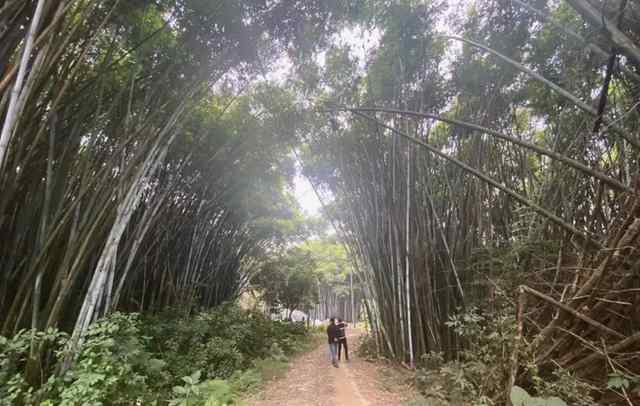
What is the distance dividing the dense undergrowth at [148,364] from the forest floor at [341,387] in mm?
310

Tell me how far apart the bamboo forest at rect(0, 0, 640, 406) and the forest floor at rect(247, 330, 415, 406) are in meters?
0.05

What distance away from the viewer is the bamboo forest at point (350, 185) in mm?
2049

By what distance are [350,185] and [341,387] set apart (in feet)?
9.63

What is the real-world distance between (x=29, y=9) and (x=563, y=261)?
4644mm

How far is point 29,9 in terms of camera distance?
6.62 ft

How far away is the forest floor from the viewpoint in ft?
10.0

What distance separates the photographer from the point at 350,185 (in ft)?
16.4

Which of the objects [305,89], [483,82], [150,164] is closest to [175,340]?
[150,164]

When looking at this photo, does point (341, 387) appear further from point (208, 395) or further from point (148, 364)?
point (148, 364)

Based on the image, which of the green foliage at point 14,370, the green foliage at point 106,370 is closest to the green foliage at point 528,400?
the green foliage at point 106,370

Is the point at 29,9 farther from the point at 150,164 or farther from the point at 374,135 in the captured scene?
the point at 374,135

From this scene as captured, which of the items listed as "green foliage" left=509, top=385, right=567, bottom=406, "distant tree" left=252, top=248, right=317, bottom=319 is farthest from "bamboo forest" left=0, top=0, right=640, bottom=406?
"distant tree" left=252, top=248, right=317, bottom=319

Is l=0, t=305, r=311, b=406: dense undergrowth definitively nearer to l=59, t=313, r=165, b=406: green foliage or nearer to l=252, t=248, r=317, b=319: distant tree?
l=59, t=313, r=165, b=406: green foliage

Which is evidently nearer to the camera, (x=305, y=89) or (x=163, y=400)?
(x=163, y=400)
